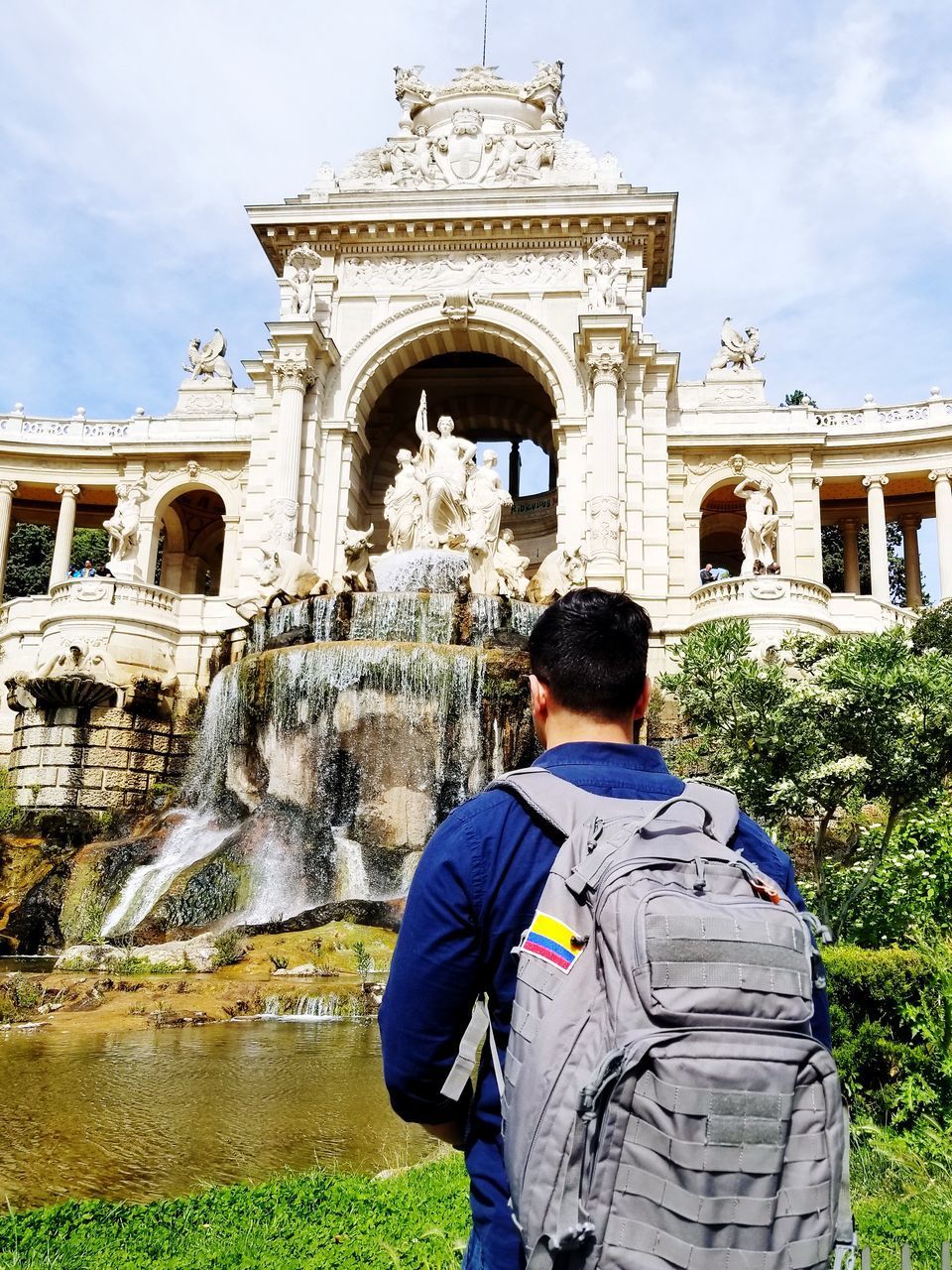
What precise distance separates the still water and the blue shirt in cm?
324

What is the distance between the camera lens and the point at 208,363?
32156mm

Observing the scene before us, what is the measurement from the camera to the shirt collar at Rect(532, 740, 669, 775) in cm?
217

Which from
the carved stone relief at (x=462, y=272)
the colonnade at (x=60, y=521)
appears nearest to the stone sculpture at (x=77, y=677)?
the colonnade at (x=60, y=521)

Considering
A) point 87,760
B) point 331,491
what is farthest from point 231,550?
point 87,760

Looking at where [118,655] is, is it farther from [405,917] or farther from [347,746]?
[405,917]

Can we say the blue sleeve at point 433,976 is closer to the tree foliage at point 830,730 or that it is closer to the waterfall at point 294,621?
the tree foliage at point 830,730

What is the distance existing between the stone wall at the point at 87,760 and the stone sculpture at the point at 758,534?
13.5 metres

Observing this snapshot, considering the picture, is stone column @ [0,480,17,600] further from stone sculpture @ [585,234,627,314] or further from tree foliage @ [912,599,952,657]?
tree foliage @ [912,599,952,657]

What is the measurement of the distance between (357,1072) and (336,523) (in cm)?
2036

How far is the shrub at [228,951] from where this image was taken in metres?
11.5

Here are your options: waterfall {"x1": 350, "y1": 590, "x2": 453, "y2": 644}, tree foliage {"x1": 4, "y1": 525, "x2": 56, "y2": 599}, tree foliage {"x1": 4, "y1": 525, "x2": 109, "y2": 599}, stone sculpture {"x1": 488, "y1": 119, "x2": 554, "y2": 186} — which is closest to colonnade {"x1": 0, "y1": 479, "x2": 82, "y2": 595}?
tree foliage {"x1": 4, "y1": 525, "x2": 109, "y2": 599}

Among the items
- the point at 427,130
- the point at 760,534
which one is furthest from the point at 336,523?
→ the point at 427,130

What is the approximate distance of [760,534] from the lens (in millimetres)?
24953

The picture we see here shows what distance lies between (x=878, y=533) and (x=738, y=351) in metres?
6.39
